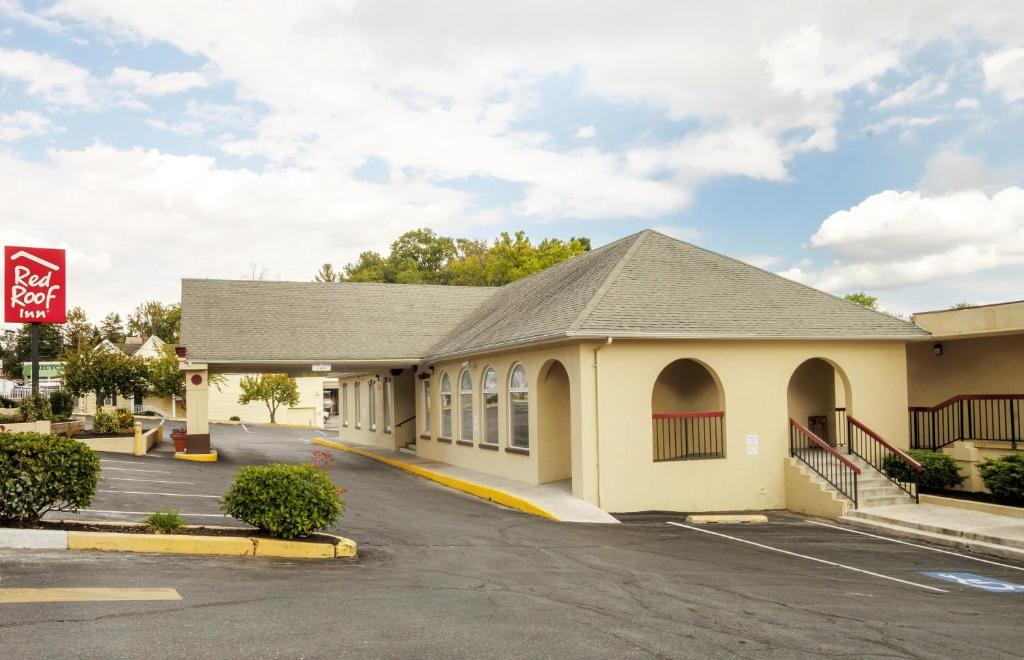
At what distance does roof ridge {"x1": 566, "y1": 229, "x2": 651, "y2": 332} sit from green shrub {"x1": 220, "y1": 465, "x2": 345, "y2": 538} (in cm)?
A: 694

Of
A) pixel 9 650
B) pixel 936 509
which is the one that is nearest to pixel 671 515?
pixel 936 509

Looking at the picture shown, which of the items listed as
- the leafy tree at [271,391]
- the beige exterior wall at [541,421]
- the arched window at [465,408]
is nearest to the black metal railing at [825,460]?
the beige exterior wall at [541,421]

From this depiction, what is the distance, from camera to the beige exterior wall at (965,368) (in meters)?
19.5

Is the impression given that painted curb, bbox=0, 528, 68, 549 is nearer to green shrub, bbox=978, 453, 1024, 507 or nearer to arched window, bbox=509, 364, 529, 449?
arched window, bbox=509, 364, 529, 449

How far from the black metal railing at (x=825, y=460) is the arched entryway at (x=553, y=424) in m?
5.23

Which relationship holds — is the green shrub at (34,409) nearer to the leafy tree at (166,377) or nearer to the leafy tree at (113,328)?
the leafy tree at (166,377)

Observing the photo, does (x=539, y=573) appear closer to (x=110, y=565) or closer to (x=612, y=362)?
(x=110, y=565)

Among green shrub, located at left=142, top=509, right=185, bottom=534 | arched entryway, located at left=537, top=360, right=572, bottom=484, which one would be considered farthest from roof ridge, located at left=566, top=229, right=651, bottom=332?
green shrub, located at left=142, top=509, right=185, bottom=534

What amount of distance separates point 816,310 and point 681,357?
4.41 metres

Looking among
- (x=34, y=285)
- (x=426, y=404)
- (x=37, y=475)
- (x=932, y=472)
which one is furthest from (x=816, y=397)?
(x=34, y=285)

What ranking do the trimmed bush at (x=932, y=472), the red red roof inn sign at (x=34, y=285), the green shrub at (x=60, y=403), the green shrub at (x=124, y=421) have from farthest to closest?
the green shrub at (x=60, y=403) < the green shrub at (x=124, y=421) < the red red roof inn sign at (x=34, y=285) < the trimmed bush at (x=932, y=472)

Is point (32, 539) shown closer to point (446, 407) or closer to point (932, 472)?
point (932, 472)

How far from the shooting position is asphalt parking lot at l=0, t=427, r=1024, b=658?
6977mm

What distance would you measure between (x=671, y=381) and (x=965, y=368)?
7.45m
